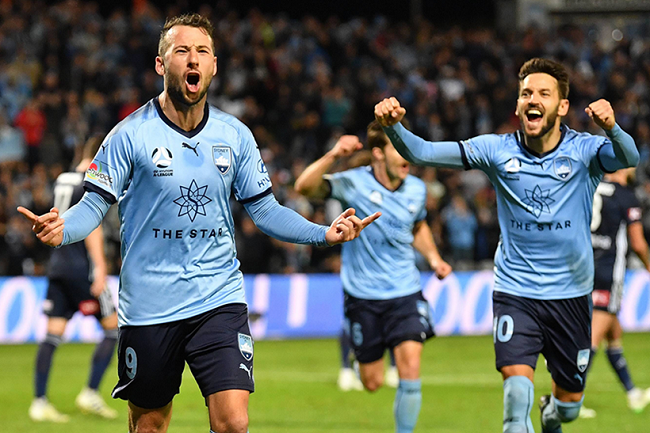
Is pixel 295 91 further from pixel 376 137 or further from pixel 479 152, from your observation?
pixel 479 152

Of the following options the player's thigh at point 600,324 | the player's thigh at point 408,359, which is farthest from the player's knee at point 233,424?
the player's thigh at point 600,324

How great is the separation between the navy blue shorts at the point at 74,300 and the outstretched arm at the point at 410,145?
4.37 metres

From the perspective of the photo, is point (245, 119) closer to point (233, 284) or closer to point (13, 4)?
point (13, 4)

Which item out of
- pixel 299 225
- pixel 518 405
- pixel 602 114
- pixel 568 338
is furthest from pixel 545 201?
pixel 299 225

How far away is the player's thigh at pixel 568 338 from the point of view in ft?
19.6

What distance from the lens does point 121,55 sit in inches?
818

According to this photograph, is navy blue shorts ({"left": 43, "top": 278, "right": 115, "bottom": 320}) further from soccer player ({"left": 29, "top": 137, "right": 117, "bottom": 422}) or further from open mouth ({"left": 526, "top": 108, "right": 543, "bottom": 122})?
open mouth ({"left": 526, "top": 108, "right": 543, "bottom": 122})

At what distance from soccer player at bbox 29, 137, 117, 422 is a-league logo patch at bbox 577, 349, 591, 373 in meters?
4.70

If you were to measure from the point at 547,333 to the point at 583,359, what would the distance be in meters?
0.32

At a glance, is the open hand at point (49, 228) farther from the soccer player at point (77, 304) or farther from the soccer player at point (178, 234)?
the soccer player at point (77, 304)

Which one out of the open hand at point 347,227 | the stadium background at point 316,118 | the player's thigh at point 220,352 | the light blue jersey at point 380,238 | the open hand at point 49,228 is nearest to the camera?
the open hand at point 49,228

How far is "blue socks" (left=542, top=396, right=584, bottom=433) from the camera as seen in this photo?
20.7 feet

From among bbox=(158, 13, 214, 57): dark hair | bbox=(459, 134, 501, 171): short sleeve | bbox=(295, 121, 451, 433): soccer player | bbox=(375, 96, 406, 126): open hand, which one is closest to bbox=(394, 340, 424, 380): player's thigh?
bbox=(295, 121, 451, 433): soccer player

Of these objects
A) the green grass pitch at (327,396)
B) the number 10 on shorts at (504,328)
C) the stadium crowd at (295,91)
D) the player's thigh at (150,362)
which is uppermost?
the stadium crowd at (295,91)
